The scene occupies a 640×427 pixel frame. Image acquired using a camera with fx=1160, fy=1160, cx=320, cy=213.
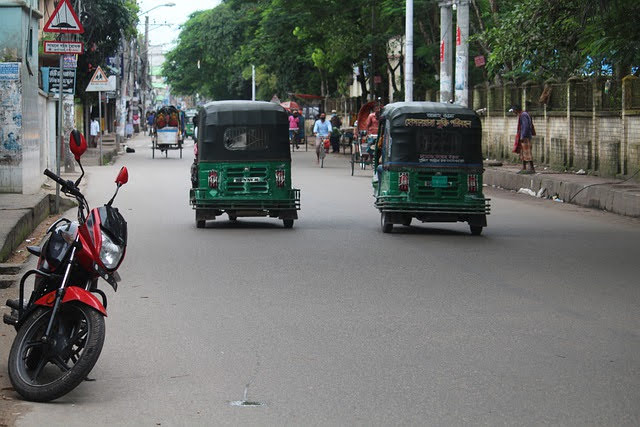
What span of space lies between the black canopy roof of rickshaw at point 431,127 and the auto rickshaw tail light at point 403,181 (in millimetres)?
214

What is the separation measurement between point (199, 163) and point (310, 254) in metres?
4.44

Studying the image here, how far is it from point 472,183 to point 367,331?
862 cm

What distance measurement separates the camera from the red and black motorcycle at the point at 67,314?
261 inches

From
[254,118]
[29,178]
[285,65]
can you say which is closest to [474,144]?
[254,118]

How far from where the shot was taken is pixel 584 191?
23938 mm

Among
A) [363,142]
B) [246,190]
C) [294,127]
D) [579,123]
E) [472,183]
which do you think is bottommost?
[246,190]

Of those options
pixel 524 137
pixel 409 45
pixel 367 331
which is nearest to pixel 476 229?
pixel 367 331

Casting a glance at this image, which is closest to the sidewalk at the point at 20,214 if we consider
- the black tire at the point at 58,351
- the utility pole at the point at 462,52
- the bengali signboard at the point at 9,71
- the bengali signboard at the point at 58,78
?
the bengali signboard at the point at 9,71

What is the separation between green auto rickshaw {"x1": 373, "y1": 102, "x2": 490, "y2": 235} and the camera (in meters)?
17.1

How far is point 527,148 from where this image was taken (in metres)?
29.2

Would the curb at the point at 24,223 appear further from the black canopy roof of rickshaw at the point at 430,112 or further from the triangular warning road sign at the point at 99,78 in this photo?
the triangular warning road sign at the point at 99,78

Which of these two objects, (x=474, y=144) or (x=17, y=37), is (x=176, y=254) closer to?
(x=474, y=144)

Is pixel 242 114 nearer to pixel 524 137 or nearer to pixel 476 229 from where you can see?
pixel 476 229

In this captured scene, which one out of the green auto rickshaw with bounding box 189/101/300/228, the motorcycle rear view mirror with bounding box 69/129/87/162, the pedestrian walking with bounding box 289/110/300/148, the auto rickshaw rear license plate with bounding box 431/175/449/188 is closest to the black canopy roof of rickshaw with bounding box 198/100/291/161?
the green auto rickshaw with bounding box 189/101/300/228
